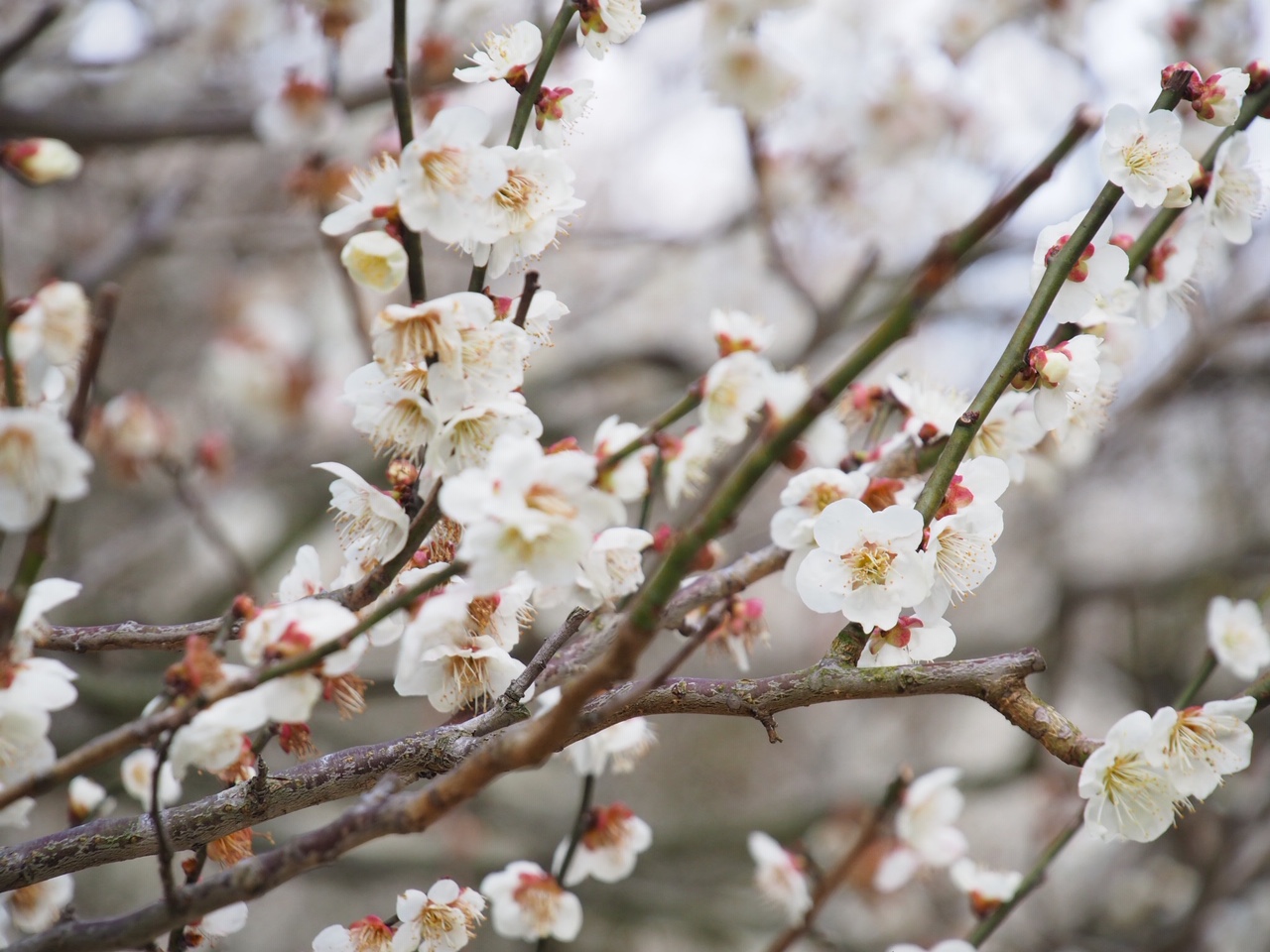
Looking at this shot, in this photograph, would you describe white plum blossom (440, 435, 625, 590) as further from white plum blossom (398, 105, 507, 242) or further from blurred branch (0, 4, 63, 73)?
blurred branch (0, 4, 63, 73)

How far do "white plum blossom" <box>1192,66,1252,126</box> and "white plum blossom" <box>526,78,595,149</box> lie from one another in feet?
2.48

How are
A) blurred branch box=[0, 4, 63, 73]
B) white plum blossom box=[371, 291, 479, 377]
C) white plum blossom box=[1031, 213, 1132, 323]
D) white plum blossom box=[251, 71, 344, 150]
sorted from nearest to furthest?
white plum blossom box=[371, 291, 479, 377] < white plum blossom box=[1031, 213, 1132, 323] < blurred branch box=[0, 4, 63, 73] < white plum blossom box=[251, 71, 344, 150]

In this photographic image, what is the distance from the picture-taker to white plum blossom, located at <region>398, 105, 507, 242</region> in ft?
3.13

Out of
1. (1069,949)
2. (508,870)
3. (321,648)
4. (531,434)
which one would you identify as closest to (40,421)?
(321,648)

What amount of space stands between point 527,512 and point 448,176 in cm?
36

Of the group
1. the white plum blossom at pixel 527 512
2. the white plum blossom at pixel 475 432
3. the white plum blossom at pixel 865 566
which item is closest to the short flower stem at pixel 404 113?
the white plum blossom at pixel 475 432

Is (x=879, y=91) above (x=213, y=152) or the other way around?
above

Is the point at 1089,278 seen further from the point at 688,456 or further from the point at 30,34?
the point at 30,34

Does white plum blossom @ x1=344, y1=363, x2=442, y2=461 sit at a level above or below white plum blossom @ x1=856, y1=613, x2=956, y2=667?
above

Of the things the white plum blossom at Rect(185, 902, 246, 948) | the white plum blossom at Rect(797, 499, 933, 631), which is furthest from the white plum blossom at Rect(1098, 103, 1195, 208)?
the white plum blossom at Rect(185, 902, 246, 948)

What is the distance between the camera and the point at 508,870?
1442mm

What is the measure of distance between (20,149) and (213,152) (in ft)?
12.7

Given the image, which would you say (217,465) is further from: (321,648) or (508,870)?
(321,648)

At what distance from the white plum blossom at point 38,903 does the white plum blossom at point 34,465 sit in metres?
0.79
